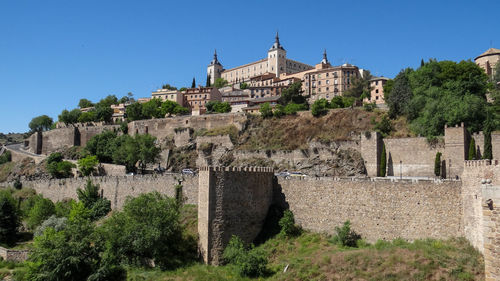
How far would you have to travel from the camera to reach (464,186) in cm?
2275

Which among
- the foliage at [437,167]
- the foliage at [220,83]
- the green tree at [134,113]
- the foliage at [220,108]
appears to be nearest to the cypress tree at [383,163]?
the foliage at [437,167]

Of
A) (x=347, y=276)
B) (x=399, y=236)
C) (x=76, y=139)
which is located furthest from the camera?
(x=76, y=139)

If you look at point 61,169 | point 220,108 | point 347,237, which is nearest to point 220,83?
point 220,108

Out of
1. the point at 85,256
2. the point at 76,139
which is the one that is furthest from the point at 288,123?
the point at 76,139

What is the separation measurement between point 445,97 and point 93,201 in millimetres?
39064

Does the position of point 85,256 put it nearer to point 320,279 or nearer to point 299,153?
point 320,279

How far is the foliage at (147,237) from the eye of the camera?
29.1 metres

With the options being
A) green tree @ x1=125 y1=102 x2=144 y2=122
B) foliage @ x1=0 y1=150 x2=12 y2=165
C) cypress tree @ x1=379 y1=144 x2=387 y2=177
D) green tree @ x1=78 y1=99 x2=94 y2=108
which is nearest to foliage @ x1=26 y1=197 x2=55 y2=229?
cypress tree @ x1=379 y1=144 x2=387 y2=177

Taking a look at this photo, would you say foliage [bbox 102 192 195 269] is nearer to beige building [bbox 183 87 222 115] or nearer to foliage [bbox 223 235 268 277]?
foliage [bbox 223 235 268 277]

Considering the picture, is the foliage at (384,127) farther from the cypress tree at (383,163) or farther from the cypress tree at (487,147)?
the cypress tree at (487,147)

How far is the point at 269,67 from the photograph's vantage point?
139375 millimetres

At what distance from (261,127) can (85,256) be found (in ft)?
134

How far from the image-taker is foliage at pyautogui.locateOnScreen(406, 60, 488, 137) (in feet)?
134

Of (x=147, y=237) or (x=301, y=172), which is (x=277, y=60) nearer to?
(x=301, y=172)
